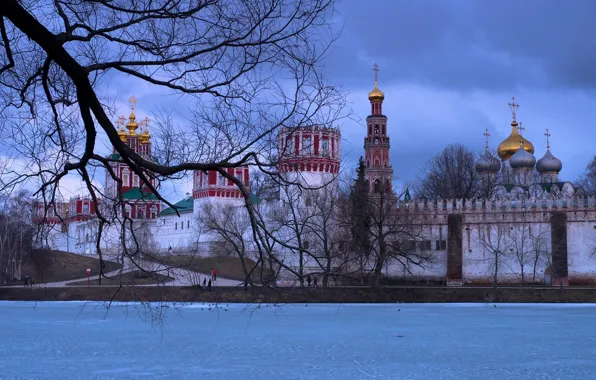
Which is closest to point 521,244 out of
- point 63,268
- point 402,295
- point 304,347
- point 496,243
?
point 496,243

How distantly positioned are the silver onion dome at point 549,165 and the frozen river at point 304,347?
36.5 metres

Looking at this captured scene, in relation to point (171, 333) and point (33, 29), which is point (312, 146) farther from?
point (171, 333)

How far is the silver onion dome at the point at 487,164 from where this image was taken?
62109mm

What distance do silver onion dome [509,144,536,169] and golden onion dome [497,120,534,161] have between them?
132 inches

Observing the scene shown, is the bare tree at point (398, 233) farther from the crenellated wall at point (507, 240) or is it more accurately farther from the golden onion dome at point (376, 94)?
the golden onion dome at point (376, 94)

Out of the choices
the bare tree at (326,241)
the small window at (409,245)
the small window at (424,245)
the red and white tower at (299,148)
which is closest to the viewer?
the bare tree at (326,241)

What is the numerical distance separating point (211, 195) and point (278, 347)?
44.5 meters

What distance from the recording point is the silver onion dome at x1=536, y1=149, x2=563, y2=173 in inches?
2480

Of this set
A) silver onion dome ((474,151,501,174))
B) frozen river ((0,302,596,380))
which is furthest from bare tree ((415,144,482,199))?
frozen river ((0,302,596,380))

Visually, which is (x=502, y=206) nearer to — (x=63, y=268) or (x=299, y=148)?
(x=63, y=268)

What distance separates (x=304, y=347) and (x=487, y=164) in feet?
154

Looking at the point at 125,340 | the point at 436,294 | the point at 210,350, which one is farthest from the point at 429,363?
the point at 436,294

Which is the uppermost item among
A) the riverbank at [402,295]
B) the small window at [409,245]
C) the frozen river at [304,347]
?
the small window at [409,245]

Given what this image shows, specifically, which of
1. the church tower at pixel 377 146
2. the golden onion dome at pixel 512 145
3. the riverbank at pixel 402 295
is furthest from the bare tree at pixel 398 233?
the golden onion dome at pixel 512 145
